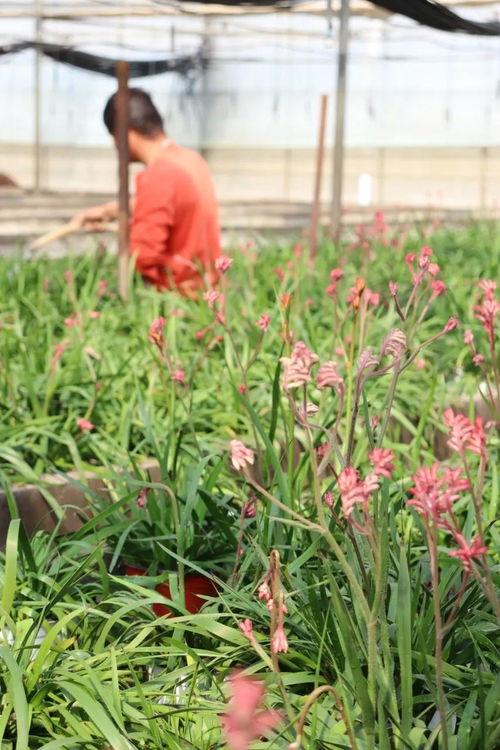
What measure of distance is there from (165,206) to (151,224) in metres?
0.11

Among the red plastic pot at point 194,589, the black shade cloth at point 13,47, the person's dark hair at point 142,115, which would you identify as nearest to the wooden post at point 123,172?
the person's dark hair at point 142,115

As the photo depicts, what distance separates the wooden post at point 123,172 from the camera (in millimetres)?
5613

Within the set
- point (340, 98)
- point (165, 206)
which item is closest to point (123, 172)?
point (165, 206)

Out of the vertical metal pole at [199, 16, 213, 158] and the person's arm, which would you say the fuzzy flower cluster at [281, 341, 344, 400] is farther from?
the vertical metal pole at [199, 16, 213, 158]

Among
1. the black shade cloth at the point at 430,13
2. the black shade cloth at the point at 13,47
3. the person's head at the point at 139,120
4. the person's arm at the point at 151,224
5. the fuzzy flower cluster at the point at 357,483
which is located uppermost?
the black shade cloth at the point at 13,47

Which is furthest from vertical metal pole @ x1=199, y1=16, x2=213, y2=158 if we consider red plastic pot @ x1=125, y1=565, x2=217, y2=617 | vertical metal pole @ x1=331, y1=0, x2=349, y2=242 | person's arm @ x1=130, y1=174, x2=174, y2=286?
red plastic pot @ x1=125, y1=565, x2=217, y2=617

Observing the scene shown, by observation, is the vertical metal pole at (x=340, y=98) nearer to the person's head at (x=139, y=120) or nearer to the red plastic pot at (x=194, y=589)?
the person's head at (x=139, y=120)

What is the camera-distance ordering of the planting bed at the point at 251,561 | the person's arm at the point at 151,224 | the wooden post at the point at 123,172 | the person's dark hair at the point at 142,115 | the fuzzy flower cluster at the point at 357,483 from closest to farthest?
the fuzzy flower cluster at the point at 357,483 < the planting bed at the point at 251,561 < the wooden post at the point at 123,172 < the person's arm at the point at 151,224 < the person's dark hair at the point at 142,115

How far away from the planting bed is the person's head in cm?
228

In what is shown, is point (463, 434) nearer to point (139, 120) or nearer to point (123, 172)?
point (123, 172)

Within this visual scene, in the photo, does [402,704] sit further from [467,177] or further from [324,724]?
[467,177]

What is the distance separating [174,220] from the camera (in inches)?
243

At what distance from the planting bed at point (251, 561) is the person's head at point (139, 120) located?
228cm

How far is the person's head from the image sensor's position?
20.2 ft
